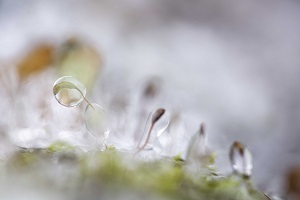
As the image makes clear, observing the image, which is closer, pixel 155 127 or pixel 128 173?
pixel 128 173

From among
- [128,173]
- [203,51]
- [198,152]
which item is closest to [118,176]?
[128,173]

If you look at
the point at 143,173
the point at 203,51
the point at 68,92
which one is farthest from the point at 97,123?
the point at 203,51

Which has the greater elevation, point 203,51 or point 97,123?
point 203,51

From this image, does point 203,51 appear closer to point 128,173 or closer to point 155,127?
point 155,127

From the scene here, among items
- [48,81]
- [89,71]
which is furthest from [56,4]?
[48,81]

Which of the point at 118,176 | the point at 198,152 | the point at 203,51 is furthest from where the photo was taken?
the point at 203,51

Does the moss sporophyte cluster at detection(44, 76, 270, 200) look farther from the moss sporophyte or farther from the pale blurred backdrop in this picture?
the pale blurred backdrop

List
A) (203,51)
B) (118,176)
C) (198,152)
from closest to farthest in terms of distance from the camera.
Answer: (118,176) < (198,152) < (203,51)

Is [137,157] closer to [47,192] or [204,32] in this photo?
[47,192]
